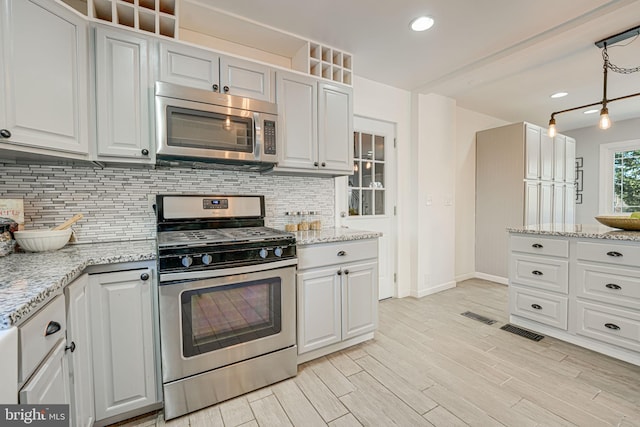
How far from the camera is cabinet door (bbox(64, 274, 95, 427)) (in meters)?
1.17

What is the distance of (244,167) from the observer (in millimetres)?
2207

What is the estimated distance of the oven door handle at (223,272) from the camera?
1.47 m

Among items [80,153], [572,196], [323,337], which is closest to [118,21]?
[80,153]

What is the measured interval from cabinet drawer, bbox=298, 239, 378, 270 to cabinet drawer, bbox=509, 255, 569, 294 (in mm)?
1421

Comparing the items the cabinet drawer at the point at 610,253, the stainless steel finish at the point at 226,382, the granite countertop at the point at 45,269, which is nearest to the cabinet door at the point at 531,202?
the cabinet drawer at the point at 610,253

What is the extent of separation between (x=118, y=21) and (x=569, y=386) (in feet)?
12.2

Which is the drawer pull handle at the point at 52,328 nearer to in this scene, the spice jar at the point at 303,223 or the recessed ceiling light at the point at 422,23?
the spice jar at the point at 303,223

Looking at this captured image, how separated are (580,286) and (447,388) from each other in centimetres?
144

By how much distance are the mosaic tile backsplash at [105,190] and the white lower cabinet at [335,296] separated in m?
0.87

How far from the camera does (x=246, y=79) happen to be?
6.66 feet

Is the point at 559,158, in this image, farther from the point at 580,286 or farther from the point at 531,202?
the point at 580,286

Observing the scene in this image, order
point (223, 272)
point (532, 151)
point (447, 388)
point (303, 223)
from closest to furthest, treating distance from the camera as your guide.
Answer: point (223, 272), point (447, 388), point (303, 223), point (532, 151)

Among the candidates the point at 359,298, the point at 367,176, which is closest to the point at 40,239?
the point at 359,298

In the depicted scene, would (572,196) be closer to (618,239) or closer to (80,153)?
(618,239)
